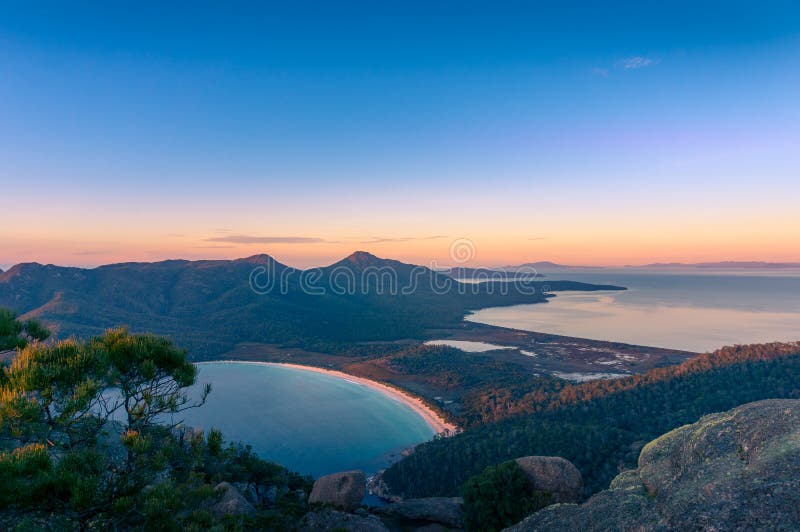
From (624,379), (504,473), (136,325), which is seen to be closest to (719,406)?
(624,379)

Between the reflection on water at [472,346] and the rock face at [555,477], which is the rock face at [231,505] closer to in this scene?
the rock face at [555,477]

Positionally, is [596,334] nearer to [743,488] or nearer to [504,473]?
[504,473]

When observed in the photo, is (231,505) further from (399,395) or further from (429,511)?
(399,395)

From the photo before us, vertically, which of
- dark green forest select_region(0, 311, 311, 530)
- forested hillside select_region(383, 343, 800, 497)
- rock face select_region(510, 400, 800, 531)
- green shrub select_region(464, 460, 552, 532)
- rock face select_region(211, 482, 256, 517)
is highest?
dark green forest select_region(0, 311, 311, 530)

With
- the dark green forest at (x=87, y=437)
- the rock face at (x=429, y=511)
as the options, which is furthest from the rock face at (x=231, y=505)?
the dark green forest at (x=87, y=437)

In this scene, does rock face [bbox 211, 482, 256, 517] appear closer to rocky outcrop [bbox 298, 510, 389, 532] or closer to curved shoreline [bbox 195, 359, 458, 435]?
rocky outcrop [bbox 298, 510, 389, 532]

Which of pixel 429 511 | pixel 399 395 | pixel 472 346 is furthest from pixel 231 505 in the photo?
pixel 472 346

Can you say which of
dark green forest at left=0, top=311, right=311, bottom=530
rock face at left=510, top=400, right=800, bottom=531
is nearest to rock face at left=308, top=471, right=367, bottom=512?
rock face at left=510, top=400, right=800, bottom=531
